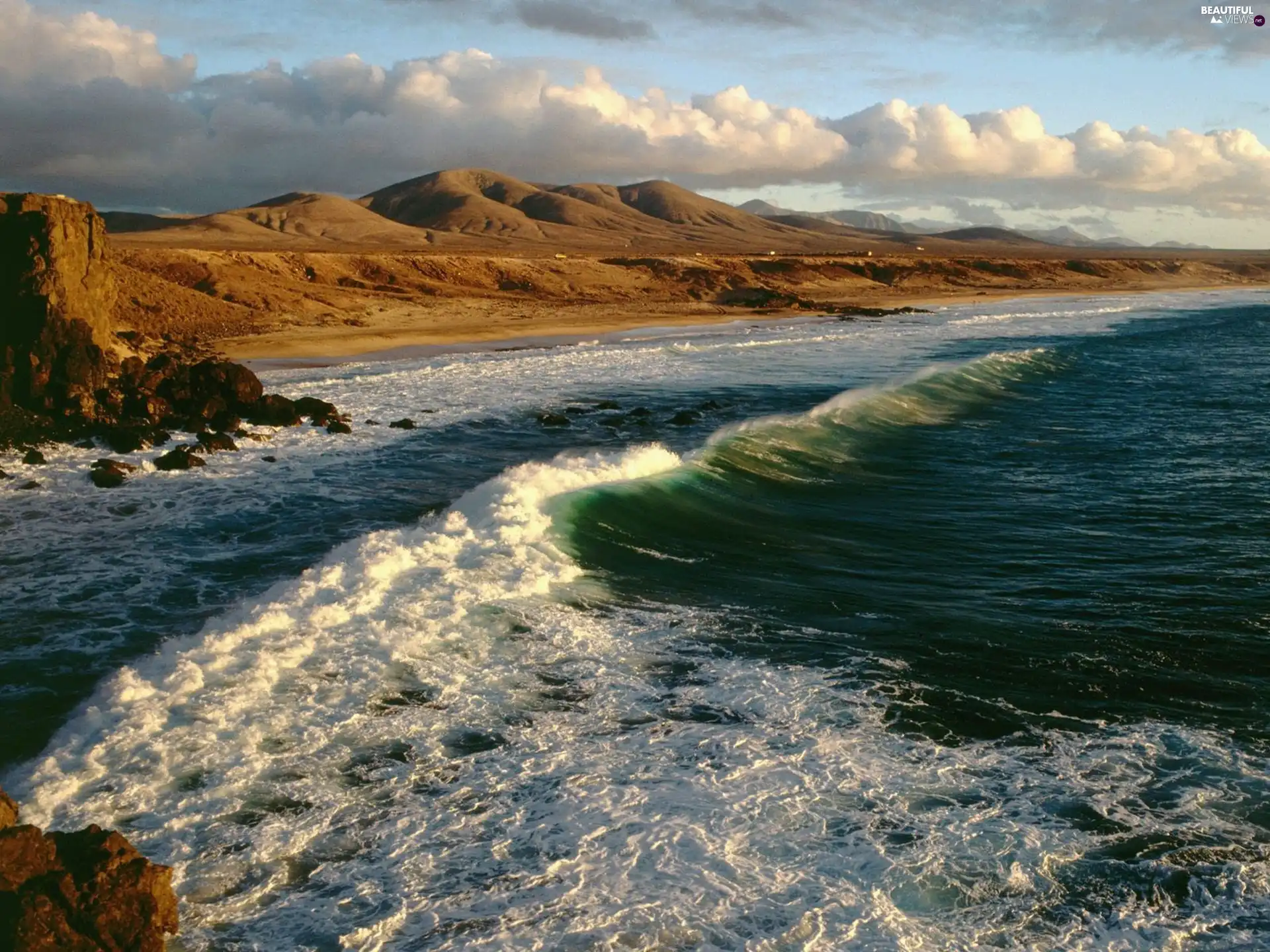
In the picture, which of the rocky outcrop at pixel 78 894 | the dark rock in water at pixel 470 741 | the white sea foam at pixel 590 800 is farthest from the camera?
the dark rock in water at pixel 470 741

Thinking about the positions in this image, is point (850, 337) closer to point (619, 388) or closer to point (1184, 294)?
point (619, 388)

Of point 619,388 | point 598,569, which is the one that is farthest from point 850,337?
point 598,569

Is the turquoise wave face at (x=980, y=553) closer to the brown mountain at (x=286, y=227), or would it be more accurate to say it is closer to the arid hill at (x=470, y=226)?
the arid hill at (x=470, y=226)

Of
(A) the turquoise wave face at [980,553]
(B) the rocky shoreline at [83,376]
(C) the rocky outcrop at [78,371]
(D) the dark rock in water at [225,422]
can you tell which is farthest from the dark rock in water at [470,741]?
(D) the dark rock in water at [225,422]

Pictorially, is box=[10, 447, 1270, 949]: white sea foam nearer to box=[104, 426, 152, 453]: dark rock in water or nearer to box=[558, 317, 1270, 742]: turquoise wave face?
box=[558, 317, 1270, 742]: turquoise wave face

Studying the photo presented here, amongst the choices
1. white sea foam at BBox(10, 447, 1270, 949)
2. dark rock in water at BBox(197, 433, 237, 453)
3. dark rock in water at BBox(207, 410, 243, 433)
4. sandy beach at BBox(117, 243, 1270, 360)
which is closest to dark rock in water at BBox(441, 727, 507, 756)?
white sea foam at BBox(10, 447, 1270, 949)

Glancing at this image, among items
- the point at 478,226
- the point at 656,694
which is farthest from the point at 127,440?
the point at 478,226

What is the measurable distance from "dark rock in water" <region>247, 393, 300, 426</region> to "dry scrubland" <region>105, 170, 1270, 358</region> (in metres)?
11.1

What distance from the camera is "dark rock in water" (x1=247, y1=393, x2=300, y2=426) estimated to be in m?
21.2

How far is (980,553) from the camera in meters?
13.7

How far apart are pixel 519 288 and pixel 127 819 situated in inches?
1965

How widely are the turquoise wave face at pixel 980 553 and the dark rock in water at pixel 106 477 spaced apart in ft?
23.0

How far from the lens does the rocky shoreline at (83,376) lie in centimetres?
1911

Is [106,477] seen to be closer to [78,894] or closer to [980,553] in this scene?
[78,894]
